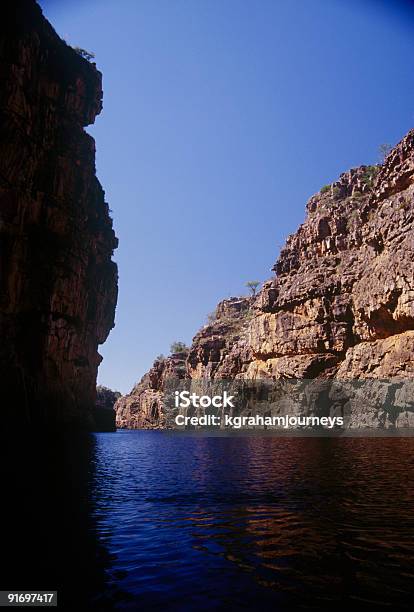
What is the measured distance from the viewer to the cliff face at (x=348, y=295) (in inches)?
3014

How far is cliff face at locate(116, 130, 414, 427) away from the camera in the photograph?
76.6m

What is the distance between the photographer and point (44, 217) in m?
56.8

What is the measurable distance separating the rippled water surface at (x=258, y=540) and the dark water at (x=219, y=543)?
0.04 metres

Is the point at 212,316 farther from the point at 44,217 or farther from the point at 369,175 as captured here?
the point at 44,217

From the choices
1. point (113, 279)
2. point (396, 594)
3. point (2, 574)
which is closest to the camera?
point (396, 594)

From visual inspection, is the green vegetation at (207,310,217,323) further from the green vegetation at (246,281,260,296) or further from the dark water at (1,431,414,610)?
the dark water at (1,431,414,610)

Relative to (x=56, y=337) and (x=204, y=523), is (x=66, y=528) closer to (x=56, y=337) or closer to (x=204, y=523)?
(x=204, y=523)

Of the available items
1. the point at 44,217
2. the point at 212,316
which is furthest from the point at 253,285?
the point at 44,217

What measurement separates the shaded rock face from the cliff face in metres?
49.4

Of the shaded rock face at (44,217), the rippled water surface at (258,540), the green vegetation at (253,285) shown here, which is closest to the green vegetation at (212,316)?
the green vegetation at (253,285)

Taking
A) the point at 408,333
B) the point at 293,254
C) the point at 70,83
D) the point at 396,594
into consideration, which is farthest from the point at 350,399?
the point at 396,594

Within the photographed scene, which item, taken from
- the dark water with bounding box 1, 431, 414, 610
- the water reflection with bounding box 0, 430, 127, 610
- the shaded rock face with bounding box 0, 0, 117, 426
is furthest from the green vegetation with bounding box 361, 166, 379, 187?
the water reflection with bounding box 0, 430, 127, 610

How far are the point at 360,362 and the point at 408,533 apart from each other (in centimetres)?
7648

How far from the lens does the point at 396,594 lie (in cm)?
841
